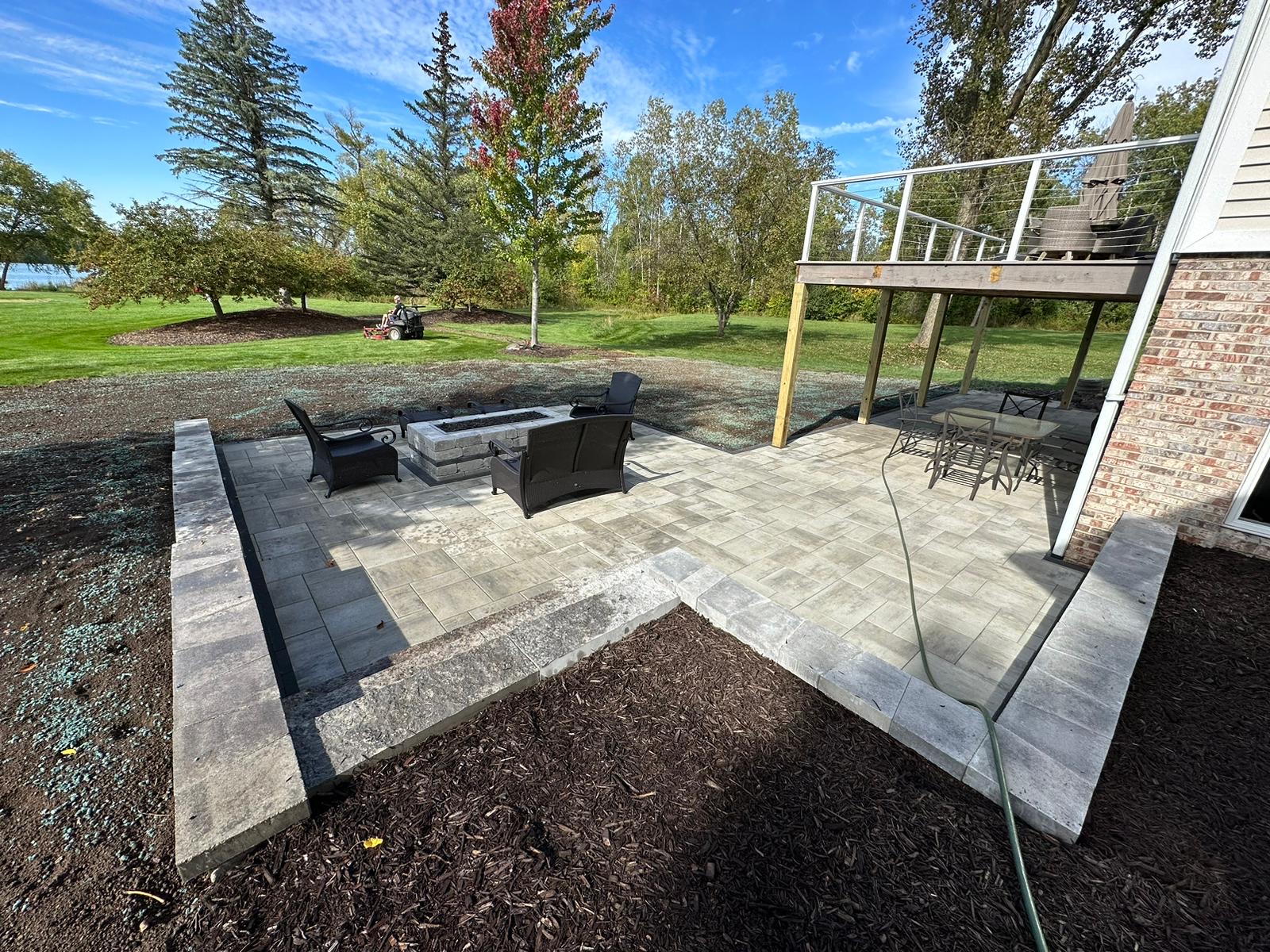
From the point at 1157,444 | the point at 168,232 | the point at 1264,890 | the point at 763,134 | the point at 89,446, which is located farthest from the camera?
the point at 763,134

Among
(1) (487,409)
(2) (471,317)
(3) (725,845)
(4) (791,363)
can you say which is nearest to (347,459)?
(1) (487,409)

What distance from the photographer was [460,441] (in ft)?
18.6

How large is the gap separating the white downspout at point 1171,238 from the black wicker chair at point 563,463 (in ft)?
13.9

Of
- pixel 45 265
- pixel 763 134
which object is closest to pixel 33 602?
pixel 763 134

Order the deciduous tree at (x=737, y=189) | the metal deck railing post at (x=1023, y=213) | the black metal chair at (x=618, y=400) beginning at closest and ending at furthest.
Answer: the metal deck railing post at (x=1023, y=213) < the black metal chair at (x=618, y=400) < the deciduous tree at (x=737, y=189)

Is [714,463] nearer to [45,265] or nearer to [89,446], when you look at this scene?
[89,446]

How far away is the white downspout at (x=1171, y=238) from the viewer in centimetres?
332

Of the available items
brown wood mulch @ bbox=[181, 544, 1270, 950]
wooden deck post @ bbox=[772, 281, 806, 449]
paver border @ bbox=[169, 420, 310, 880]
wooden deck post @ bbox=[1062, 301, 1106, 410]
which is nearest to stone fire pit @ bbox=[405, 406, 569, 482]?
paver border @ bbox=[169, 420, 310, 880]

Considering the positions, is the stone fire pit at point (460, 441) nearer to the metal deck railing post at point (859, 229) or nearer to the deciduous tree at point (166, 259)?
the metal deck railing post at point (859, 229)

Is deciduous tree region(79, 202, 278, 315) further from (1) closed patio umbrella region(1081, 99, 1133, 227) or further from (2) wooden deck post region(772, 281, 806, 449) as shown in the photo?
(1) closed patio umbrella region(1081, 99, 1133, 227)

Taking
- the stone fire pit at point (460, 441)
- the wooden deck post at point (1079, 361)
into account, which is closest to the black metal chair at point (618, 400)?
the stone fire pit at point (460, 441)

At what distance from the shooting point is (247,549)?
4.14 m

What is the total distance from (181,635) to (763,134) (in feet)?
Result: 73.0

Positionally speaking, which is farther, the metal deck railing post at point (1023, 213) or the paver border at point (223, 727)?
the metal deck railing post at point (1023, 213)
